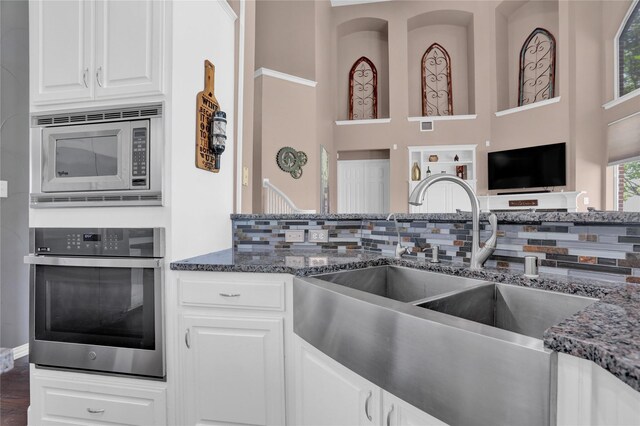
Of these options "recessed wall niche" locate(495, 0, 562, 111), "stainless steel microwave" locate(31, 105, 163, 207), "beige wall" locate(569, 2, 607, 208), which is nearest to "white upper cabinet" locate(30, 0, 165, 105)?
"stainless steel microwave" locate(31, 105, 163, 207)

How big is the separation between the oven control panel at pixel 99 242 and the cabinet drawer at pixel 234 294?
0.72ft

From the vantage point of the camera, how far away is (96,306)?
1470 mm

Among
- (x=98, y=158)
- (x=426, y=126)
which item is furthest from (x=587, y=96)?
(x=98, y=158)

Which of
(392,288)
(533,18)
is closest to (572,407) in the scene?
(392,288)

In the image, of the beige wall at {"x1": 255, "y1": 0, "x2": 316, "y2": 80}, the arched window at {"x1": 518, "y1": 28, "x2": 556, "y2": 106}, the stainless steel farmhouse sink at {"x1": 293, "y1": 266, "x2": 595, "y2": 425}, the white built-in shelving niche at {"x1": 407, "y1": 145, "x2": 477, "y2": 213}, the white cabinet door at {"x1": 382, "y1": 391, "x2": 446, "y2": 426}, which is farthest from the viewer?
the white built-in shelving niche at {"x1": 407, "y1": 145, "x2": 477, "y2": 213}

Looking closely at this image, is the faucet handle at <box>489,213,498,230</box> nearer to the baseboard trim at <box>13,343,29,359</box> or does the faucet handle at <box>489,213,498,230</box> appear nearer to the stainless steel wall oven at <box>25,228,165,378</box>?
the stainless steel wall oven at <box>25,228,165,378</box>

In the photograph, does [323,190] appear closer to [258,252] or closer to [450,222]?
[258,252]

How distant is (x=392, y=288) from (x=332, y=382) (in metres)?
0.59

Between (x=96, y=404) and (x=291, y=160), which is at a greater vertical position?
(x=291, y=160)

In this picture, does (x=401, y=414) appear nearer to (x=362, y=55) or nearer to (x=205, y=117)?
(x=205, y=117)

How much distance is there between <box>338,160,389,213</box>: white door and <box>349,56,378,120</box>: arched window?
1109 mm

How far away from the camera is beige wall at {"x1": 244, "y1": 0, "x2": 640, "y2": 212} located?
534 centimetres

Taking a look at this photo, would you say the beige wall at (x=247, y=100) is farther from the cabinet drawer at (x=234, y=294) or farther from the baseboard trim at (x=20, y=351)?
the baseboard trim at (x=20, y=351)

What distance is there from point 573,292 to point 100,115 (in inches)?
77.0
